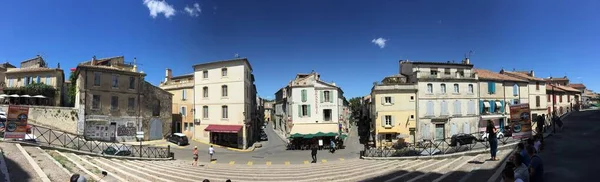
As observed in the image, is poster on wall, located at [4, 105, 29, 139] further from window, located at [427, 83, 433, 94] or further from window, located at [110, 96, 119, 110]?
window, located at [427, 83, 433, 94]

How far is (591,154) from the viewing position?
13844 millimetres

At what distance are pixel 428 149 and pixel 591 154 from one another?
8.27m

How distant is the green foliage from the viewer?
36.2 meters

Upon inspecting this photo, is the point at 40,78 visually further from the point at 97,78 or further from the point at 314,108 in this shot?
the point at 314,108

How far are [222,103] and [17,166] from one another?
2547cm

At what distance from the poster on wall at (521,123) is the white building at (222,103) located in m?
27.3

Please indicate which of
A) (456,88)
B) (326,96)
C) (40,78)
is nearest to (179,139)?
(326,96)

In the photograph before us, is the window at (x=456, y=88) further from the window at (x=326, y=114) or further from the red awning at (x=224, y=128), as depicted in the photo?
the red awning at (x=224, y=128)

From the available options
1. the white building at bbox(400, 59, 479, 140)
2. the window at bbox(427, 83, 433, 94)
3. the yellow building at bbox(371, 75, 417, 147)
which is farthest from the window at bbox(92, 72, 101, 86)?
the window at bbox(427, 83, 433, 94)

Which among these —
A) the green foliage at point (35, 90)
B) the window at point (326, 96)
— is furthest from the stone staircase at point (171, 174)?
the green foliage at point (35, 90)

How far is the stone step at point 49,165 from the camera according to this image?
11500 millimetres

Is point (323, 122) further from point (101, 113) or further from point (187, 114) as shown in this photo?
point (101, 113)

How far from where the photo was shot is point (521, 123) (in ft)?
43.5

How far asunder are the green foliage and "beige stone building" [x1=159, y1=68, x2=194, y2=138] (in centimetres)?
1314
